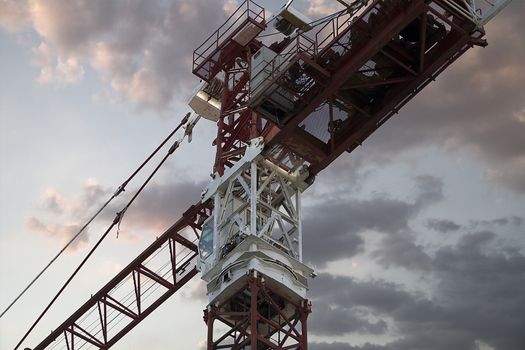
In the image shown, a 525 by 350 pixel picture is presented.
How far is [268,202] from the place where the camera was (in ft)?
158

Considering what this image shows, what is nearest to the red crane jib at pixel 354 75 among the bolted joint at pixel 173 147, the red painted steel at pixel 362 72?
the red painted steel at pixel 362 72

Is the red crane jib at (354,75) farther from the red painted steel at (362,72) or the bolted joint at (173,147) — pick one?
the bolted joint at (173,147)

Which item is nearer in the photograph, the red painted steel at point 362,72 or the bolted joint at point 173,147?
the red painted steel at point 362,72

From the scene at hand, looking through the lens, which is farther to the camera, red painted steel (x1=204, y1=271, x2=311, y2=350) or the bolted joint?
the bolted joint

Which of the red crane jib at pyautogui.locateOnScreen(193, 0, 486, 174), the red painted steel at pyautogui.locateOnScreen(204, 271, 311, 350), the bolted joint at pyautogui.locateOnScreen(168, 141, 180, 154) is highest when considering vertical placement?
the bolted joint at pyautogui.locateOnScreen(168, 141, 180, 154)

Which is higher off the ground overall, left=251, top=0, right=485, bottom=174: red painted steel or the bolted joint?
Answer: the bolted joint

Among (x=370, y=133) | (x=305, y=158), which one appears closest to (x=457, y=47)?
(x=370, y=133)

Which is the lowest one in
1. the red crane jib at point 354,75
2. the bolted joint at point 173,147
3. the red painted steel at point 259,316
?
the red painted steel at point 259,316

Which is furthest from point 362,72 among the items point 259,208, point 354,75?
point 259,208

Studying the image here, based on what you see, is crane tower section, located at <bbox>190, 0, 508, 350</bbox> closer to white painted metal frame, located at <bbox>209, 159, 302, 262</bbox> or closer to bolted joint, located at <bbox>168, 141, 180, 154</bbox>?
white painted metal frame, located at <bbox>209, 159, 302, 262</bbox>

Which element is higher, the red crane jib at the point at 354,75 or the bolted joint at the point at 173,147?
the bolted joint at the point at 173,147

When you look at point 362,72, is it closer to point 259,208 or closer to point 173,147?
point 259,208

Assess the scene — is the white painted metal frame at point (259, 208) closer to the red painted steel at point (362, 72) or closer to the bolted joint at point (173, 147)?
the red painted steel at point (362, 72)

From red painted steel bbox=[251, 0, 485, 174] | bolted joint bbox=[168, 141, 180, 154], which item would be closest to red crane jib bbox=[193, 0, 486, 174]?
red painted steel bbox=[251, 0, 485, 174]
